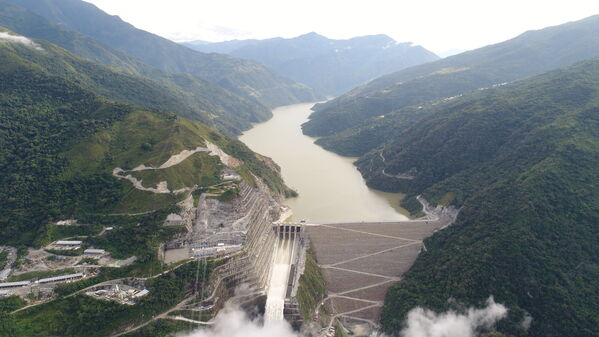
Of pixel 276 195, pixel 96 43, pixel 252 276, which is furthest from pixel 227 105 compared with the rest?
pixel 252 276

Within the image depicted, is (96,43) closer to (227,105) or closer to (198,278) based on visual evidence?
(227,105)

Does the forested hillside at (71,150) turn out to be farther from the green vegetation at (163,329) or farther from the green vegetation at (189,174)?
the green vegetation at (163,329)

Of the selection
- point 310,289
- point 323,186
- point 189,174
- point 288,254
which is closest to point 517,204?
point 310,289

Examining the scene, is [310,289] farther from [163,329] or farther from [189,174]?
[189,174]

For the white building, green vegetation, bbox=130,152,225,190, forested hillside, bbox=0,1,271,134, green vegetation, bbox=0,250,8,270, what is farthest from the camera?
forested hillside, bbox=0,1,271,134

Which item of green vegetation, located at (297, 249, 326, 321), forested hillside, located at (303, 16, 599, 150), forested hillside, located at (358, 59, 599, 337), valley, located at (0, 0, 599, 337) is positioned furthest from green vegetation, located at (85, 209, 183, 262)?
forested hillside, located at (303, 16, 599, 150)

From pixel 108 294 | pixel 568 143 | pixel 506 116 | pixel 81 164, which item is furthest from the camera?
pixel 506 116

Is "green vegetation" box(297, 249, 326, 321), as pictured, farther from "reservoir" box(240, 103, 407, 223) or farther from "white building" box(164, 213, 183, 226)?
"white building" box(164, 213, 183, 226)
